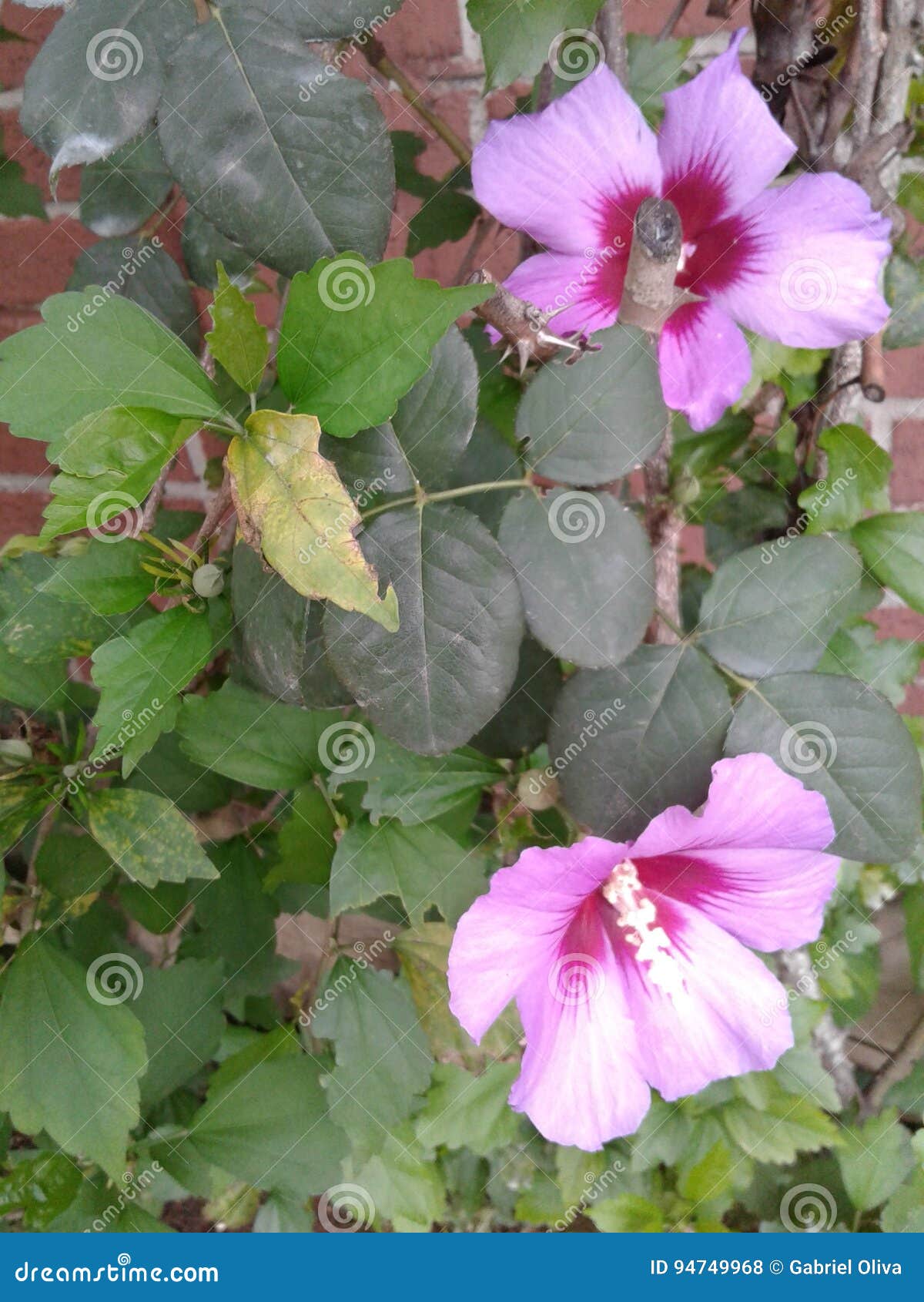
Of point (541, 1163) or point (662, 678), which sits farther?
point (541, 1163)

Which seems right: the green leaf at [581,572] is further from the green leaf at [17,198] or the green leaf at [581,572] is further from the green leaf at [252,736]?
the green leaf at [17,198]

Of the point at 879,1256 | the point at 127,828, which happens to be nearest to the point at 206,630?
the point at 127,828

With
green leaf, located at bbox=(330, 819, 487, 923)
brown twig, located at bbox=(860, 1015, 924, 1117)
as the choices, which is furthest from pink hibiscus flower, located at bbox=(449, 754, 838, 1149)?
brown twig, located at bbox=(860, 1015, 924, 1117)

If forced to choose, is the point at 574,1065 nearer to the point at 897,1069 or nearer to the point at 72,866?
the point at 72,866

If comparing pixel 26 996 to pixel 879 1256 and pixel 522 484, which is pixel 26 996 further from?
pixel 879 1256

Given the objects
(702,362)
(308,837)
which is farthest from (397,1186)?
(702,362)

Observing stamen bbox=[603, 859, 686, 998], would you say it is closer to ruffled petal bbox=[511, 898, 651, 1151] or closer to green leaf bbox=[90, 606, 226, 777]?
ruffled petal bbox=[511, 898, 651, 1151]
